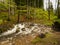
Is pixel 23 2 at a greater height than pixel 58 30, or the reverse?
pixel 23 2

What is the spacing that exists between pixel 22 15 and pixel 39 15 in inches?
213

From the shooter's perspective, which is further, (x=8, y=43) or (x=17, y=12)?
(x=17, y=12)

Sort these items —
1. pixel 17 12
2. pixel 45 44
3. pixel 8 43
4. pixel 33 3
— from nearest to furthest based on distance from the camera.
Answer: pixel 45 44 < pixel 8 43 < pixel 17 12 < pixel 33 3

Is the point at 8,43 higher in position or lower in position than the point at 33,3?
lower

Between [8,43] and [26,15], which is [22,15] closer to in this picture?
[26,15]

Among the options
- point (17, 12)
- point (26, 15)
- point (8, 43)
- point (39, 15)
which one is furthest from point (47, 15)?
point (8, 43)

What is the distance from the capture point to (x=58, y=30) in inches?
863

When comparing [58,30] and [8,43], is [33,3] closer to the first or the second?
[58,30]

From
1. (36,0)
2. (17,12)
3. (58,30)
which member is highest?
(36,0)

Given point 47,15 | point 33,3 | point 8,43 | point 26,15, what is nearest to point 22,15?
point 26,15

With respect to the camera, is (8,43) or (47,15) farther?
(47,15)

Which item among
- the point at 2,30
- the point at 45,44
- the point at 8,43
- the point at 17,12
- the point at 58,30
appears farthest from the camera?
the point at 17,12

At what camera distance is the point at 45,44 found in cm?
1336

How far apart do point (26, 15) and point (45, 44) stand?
2258 cm
